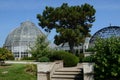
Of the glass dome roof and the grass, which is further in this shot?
the glass dome roof

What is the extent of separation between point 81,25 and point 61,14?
13.7 feet

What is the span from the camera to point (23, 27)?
71.8m

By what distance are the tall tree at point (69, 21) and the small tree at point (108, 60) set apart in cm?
2689

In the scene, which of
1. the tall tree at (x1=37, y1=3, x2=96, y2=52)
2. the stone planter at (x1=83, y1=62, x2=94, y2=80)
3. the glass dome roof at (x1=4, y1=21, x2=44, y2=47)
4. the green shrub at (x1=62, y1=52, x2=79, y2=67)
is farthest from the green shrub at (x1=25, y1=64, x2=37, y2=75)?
the glass dome roof at (x1=4, y1=21, x2=44, y2=47)

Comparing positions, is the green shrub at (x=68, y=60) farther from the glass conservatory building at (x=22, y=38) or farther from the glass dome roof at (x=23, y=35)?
the glass dome roof at (x=23, y=35)

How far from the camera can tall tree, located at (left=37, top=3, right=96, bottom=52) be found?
156 feet

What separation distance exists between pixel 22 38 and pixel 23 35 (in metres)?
0.70

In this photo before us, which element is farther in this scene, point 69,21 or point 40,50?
point 69,21

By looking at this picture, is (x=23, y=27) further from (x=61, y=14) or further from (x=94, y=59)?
(x=94, y=59)

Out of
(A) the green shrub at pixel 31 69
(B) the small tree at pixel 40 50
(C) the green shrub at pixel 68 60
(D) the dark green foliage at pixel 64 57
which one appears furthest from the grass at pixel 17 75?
(B) the small tree at pixel 40 50

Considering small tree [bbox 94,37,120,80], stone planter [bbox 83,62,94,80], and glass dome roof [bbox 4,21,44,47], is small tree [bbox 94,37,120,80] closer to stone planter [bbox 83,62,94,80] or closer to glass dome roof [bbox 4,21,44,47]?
stone planter [bbox 83,62,94,80]

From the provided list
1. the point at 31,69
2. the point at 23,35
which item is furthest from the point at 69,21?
the point at 31,69

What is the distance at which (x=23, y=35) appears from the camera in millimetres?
70312

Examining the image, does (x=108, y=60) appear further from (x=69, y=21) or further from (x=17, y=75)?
(x=69, y=21)
